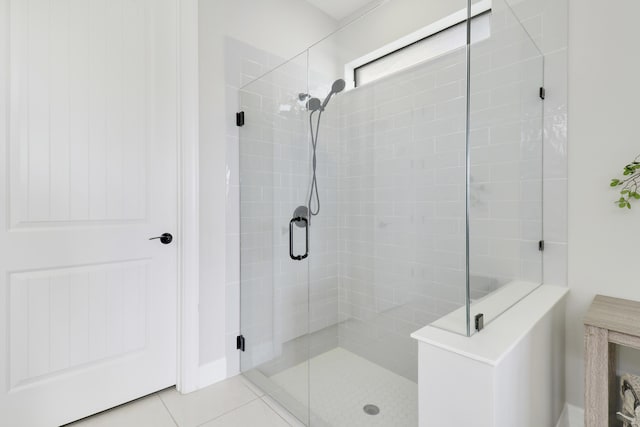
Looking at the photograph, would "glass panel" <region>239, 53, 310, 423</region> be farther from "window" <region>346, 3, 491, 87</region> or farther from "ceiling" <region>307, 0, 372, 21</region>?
"ceiling" <region>307, 0, 372, 21</region>

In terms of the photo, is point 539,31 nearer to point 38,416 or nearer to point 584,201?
point 584,201

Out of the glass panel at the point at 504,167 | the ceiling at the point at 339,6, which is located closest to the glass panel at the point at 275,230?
the glass panel at the point at 504,167

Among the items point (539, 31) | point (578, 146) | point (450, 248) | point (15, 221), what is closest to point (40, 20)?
point (15, 221)

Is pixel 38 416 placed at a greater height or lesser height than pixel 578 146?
lesser

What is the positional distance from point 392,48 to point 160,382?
2441 millimetres

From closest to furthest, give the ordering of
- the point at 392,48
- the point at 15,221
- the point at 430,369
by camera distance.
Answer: the point at 430,369
the point at 15,221
the point at 392,48

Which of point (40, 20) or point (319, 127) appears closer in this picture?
point (40, 20)

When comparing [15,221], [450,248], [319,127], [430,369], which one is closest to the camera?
[430,369]

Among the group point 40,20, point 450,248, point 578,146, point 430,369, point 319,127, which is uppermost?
point 40,20

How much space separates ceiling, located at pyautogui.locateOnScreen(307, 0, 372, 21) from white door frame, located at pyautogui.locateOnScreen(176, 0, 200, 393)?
1108 millimetres

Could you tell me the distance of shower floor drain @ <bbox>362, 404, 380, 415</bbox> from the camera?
155 centimetres

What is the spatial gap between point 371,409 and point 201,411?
92cm

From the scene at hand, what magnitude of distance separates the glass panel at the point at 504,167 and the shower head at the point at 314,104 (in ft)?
2.67

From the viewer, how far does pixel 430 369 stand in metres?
1.04
